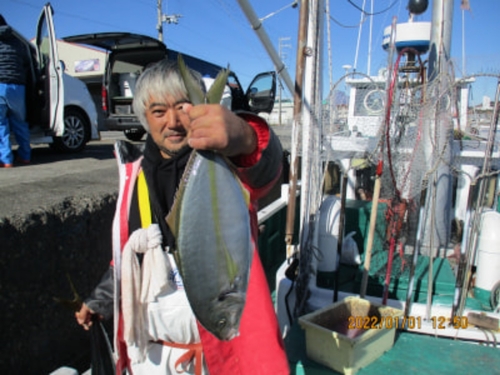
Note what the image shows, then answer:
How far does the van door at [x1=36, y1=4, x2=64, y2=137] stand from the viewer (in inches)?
255

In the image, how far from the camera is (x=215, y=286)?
1.12 metres

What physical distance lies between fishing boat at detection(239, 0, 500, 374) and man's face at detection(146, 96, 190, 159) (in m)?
1.48

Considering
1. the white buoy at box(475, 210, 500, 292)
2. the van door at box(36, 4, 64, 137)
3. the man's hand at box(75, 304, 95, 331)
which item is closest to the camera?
the man's hand at box(75, 304, 95, 331)

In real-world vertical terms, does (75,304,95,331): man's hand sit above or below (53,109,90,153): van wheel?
below

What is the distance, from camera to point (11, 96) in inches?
222

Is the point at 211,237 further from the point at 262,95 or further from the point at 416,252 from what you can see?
the point at 262,95

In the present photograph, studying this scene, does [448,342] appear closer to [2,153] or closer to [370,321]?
[370,321]

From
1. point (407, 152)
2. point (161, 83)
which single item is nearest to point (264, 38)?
point (407, 152)

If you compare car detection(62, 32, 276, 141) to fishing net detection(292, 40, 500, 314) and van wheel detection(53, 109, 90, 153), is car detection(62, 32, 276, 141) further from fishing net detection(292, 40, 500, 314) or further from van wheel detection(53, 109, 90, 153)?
fishing net detection(292, 40, 500, 314)

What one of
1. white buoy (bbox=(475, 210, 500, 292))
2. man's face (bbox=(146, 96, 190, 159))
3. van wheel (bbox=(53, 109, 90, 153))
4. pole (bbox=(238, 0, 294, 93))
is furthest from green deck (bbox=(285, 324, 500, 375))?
van wheel (bbox=(53, 109, 90, 153))

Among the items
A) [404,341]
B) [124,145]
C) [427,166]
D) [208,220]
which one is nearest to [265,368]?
[208,220]

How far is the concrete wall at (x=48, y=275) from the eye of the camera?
2.59 m

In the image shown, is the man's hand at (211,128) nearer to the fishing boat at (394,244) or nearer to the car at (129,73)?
the fishing boat at (394,244)

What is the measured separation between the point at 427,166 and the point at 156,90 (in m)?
2.45
